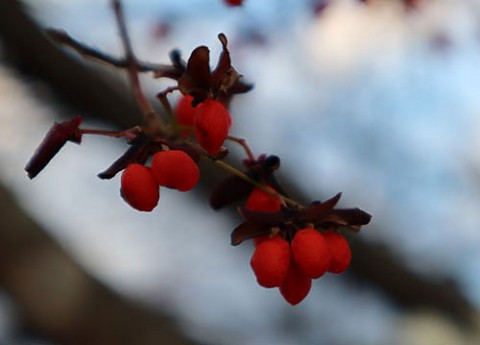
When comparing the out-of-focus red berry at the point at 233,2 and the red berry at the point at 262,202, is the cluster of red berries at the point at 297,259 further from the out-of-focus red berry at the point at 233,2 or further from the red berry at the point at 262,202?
the out-of-focus red berry at the point at 233,2

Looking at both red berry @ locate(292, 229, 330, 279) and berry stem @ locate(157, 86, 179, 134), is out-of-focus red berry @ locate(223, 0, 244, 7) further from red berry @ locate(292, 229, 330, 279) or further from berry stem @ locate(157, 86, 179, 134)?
red berry @ locate(292, 229, 330, 279)

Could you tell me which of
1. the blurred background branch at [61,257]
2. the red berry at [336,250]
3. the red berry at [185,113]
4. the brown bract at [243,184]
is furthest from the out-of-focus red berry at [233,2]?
the blurred background branch at [61,257]

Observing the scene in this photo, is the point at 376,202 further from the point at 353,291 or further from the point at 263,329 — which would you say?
the point at 263,329

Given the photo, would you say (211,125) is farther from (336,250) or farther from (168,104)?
(336,250)

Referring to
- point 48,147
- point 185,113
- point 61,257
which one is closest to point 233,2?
point 185,113

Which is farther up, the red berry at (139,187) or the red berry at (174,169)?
the red berry at (174,169)
